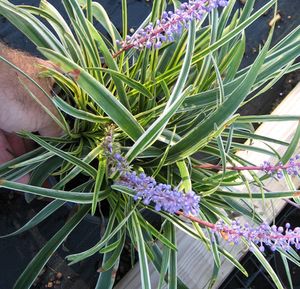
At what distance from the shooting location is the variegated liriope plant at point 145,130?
0.69 m

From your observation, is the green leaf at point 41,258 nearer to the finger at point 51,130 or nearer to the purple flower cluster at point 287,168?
the finger at point 51,130

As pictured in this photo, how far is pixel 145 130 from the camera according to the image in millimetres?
827

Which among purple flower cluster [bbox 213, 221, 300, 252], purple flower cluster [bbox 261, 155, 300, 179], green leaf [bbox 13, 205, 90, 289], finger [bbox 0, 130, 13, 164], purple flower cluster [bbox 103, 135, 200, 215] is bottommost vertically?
green leaf [bbox 13, 205, 90, 289]

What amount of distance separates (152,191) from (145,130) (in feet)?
0.87

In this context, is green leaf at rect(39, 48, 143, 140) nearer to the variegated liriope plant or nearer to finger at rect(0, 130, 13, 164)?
the variegated liriope plant

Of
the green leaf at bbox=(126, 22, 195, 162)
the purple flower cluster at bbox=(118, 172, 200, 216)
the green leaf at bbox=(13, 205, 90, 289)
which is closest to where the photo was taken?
the purple flower cluster at bbox=(118, 172, 200, 216)

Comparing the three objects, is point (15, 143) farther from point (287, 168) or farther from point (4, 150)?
point (287, 168)

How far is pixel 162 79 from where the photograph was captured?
82cm

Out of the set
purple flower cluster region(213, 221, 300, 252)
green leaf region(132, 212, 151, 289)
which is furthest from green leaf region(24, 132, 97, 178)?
purple flower cluster region(213, 221, 300, 252)

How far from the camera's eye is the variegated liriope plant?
693mm

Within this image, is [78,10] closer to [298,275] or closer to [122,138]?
[122,138]

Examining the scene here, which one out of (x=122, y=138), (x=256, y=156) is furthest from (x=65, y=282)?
(x=256, y=156)

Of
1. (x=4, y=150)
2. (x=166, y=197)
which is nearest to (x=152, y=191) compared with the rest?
(x=166, y=197)

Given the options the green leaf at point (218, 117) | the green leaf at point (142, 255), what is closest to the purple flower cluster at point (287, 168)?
the green leaf at point (218, 117)
